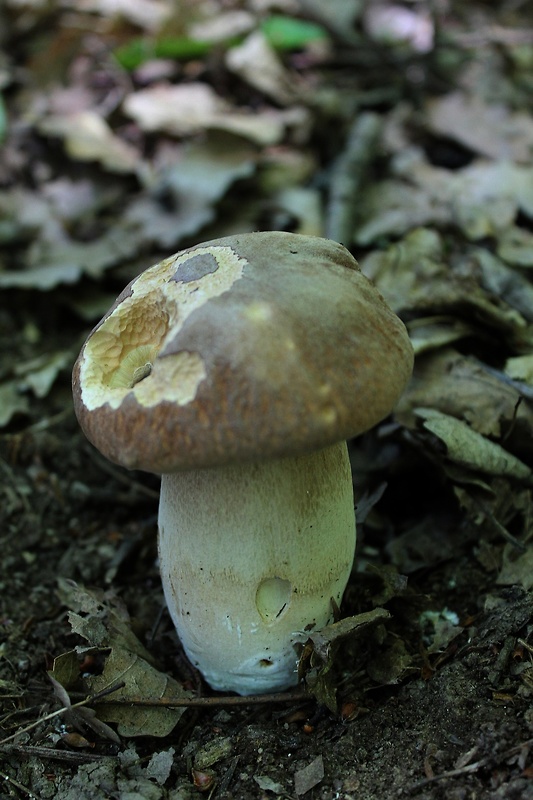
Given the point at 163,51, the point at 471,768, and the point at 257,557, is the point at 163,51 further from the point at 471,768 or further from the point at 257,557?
the point at 471,768

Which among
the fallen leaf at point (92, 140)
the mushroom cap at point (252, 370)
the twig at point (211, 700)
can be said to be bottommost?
the twig at point (211, 700)

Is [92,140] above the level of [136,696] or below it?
above

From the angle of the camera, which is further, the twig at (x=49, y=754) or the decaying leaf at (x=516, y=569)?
the decaying leaf at (x=516, y=569)

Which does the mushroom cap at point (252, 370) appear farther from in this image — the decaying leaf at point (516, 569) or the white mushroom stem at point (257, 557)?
the decaying leaf at point (516, 569)

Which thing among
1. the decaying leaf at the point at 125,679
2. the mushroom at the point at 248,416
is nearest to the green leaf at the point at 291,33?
the mushroom at the point at 248,416

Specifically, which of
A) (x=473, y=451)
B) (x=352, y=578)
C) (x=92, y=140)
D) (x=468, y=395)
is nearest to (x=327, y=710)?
(x=352, y=578)

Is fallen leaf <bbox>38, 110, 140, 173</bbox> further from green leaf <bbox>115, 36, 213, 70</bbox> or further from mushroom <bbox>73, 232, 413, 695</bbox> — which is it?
mushroom <bbox>73, 232, 413, 695</bbox>

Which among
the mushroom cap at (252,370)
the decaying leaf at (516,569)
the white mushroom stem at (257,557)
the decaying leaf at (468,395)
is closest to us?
the mushroom cap at (252,370)
